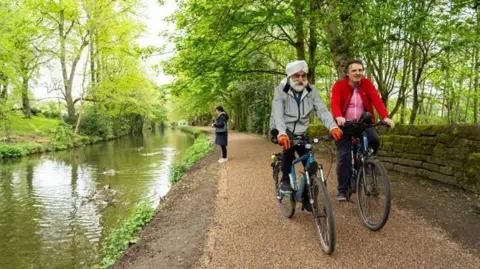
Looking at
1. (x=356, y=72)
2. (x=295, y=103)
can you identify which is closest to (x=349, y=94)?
(x=356, y=72)

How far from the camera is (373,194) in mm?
4230

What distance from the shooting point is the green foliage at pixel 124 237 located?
5742 mm

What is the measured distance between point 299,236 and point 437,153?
12.7 ft

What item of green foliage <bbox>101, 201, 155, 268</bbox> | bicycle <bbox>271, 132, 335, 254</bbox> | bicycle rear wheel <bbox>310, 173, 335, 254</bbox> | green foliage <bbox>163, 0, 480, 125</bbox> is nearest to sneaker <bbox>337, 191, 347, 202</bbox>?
bicycle <bbox>271, 132, 335, 254</bbox>

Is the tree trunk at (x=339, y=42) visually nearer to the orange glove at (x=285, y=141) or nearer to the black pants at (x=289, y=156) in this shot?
the black pants at (x=289, y=156)

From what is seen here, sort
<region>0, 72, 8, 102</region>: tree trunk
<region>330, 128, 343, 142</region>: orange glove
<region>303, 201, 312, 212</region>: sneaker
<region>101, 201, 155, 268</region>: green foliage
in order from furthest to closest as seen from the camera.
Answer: <region>0, 72, 8, 102</region>: tree trunk → <region>101, 201, 155, 268</region>: green foliage → <region>303, 201, 312, 212</region>: sneaker → <region>330, 128, 343, 142</region>: orange glove

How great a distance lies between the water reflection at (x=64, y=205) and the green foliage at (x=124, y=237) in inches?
19.2

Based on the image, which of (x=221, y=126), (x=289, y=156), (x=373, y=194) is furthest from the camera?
(x=221, y=126)

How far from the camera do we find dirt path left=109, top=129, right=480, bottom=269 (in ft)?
12.1

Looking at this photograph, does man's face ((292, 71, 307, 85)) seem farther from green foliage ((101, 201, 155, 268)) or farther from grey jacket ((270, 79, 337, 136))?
green foliage ((101, 201, 155, 268))

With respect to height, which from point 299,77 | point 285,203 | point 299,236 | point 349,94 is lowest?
point 299,236

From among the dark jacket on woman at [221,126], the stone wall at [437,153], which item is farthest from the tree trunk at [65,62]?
the stone wall at [437,153]

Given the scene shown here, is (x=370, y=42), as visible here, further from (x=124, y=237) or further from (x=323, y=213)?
(x=124, y=237)

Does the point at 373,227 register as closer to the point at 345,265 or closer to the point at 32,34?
the point at 345,265
